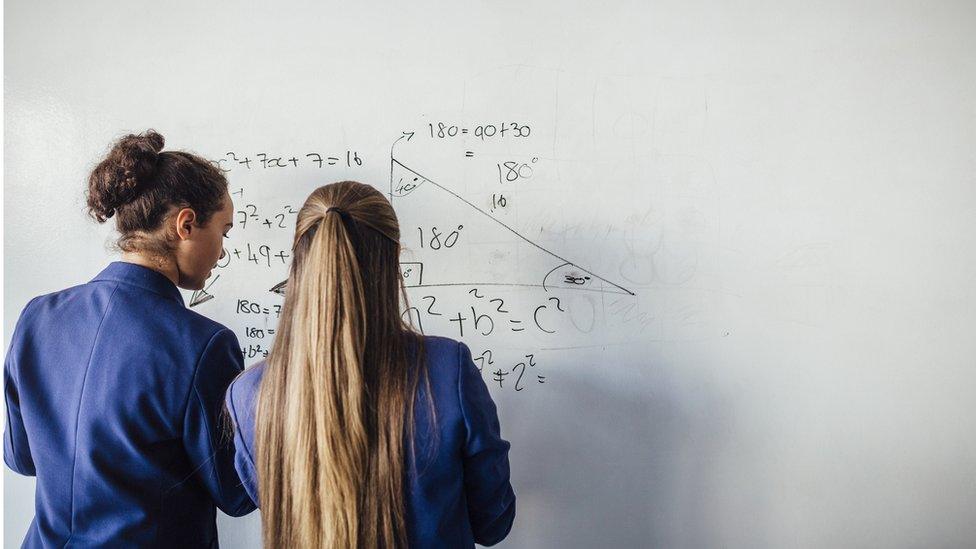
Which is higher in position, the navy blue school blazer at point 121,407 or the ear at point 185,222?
the ear at point 185,222

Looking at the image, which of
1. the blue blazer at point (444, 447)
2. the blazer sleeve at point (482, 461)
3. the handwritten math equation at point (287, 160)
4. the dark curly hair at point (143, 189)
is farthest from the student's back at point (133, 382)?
the blazer sleeve at point (482, 461)

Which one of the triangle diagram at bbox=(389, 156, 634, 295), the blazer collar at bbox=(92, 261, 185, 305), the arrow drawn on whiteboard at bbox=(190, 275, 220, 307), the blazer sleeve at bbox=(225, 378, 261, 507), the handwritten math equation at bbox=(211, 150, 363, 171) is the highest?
the handwritten math equation at bbox=(211, 150, 363, 171)

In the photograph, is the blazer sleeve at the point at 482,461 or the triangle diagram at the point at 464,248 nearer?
the blazer sleeve at the point at 482,461

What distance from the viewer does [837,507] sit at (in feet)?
3.56

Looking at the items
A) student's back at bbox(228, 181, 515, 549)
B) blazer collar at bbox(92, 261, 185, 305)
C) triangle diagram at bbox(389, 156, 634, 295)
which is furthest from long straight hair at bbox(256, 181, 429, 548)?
triangle diagram at bbox(389, 156, 634, 295)

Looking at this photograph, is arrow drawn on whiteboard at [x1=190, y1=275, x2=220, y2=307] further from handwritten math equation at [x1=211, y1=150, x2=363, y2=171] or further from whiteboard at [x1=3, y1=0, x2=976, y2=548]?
whiteboard at [x1=3, y1=0, x2=976, y2=548]

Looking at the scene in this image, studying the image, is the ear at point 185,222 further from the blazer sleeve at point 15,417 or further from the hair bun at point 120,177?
the blazer sleeve at point 15,417

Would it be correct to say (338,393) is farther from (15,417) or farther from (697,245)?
(697,245)

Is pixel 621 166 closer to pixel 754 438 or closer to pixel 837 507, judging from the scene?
pixel 754 438

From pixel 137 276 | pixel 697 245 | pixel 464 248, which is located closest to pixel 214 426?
pixel 137 276

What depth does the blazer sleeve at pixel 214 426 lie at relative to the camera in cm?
77

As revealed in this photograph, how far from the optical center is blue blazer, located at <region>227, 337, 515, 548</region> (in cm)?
68

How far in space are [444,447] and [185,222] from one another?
0.53 metres

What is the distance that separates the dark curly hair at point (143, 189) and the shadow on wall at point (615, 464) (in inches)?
28.0
